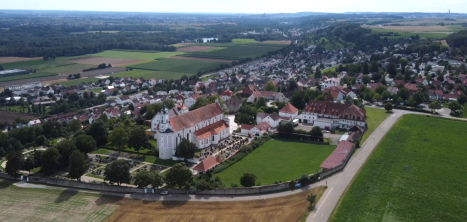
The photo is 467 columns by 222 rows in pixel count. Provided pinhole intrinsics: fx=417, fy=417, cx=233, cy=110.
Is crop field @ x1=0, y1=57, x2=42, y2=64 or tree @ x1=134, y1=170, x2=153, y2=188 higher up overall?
crop field @ x1=0, y1=57, x2=42, y2=64

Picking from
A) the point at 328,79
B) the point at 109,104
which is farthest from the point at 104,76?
the point at 328,79

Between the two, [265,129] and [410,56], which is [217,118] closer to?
[265,129]

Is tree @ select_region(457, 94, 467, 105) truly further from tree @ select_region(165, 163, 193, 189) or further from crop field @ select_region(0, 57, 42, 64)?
crop field @ select_region(0, 57, 42, 64)

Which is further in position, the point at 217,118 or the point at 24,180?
the point at 217,118

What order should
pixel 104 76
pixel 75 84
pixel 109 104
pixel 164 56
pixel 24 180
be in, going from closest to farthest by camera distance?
pixel 24 180, pixel 109 104, pixel 75 84, pixel 104 76, pixel 164 56

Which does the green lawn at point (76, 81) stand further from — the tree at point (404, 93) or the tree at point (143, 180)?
the tree at point (404, 93)

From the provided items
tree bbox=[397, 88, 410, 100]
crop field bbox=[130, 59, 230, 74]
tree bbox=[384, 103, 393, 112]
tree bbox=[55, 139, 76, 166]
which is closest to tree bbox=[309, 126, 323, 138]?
tree bbox=[384, 103, 393, 112]

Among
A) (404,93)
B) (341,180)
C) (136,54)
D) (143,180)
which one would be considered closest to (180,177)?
(143,180)
